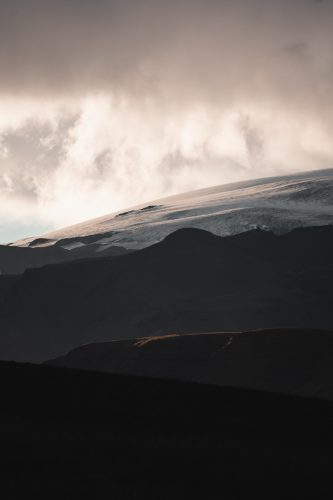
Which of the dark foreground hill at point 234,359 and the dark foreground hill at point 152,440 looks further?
the dark foreground hill at point 234,359

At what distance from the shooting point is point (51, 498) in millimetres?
31859

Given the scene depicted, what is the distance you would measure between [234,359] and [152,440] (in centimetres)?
9183

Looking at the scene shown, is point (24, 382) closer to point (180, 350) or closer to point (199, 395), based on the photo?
point (199, 395)

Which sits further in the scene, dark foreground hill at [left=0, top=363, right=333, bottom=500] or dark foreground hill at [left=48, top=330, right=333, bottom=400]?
dark foreground hill at [left=48, top=330, right=333, bottom=400]

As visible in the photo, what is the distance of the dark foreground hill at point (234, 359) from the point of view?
410 feet

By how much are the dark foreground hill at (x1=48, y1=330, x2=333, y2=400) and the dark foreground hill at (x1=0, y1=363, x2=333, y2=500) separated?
191 feet

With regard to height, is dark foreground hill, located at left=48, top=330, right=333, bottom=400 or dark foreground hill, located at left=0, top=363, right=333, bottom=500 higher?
dark foreground hill, located at left=0, top=363, right=333, bottom=500

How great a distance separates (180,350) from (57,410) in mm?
96132

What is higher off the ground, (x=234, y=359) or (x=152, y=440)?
(x=152, y=440)

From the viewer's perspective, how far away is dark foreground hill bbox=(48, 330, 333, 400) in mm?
125000

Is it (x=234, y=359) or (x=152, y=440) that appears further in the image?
(x=234, y=359)

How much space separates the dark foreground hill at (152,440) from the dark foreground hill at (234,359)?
191ft

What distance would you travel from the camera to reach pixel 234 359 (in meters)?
134

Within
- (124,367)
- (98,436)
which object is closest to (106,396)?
(98,436)
